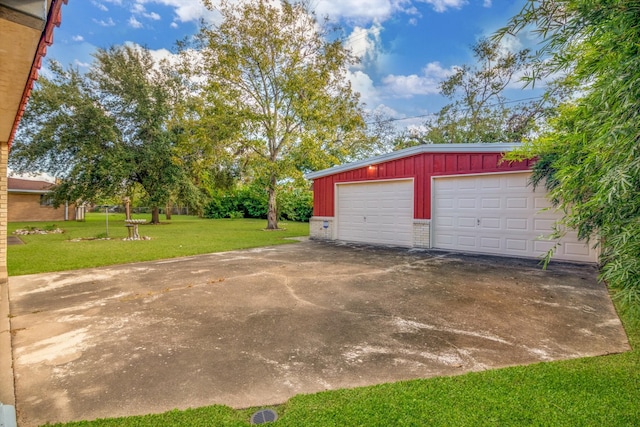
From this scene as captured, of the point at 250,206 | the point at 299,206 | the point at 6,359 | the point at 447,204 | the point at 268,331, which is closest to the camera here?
the point at 6,359

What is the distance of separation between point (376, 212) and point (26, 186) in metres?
25.4

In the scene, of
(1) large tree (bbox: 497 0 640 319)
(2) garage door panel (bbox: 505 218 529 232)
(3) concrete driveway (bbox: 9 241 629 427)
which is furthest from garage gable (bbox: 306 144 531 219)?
(1) large tree (bbox: 497 0 640 319)

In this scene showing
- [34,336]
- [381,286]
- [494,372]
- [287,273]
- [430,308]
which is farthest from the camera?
[287,273]

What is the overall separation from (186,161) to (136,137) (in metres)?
2.82

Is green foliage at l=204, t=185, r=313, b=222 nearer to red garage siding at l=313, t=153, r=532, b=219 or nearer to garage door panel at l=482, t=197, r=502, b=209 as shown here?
red garage siding at l=313, t=153, r=532, b=219

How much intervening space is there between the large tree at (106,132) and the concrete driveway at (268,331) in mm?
12941

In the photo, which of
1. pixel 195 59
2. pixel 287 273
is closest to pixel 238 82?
pixel 195 59

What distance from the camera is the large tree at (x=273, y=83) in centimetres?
1389

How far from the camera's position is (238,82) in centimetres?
1429

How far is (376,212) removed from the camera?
10.0m

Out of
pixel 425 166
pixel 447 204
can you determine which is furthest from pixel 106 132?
pixel 447 204

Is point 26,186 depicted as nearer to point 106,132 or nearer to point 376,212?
point 106,132

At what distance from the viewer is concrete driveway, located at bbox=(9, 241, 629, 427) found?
2.24m

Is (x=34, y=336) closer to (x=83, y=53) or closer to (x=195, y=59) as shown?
(x=195, y=59)
